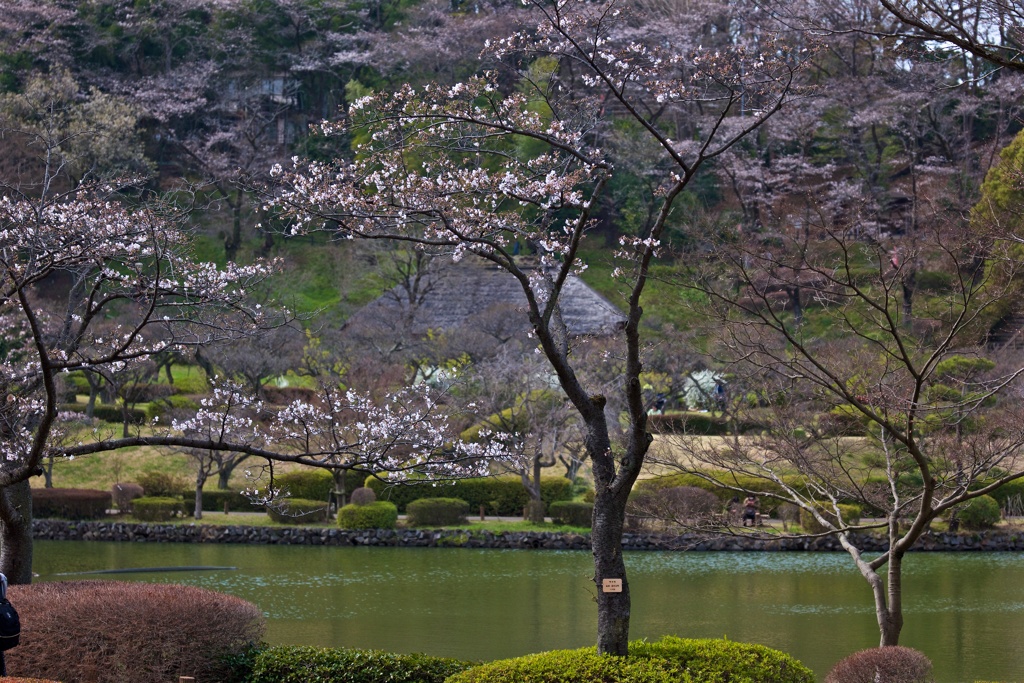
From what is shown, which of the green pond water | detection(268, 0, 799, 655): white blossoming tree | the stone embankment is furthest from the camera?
the stone embankment

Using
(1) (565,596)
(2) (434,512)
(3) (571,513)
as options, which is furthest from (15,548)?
(3) (571,513)

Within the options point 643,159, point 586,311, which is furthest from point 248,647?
point 643,159

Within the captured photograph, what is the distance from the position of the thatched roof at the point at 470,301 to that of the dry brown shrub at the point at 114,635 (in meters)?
19.9

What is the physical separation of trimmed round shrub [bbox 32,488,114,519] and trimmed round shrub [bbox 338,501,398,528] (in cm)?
586

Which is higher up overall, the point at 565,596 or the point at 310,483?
the point at 310,483

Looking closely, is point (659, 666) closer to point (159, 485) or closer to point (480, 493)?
point (480, 493)

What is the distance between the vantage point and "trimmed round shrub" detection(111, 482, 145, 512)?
22766mm

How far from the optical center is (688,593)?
15805mm

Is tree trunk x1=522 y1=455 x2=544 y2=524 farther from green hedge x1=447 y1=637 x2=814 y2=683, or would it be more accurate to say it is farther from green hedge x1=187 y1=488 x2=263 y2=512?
green hedge x1=447 y1=637 x2=814 y2=683

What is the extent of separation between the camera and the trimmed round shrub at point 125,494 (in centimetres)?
2277

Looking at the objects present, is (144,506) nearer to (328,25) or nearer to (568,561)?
(568,561)

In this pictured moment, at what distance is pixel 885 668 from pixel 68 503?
65.5 feet

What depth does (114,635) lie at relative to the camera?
7.43 meters

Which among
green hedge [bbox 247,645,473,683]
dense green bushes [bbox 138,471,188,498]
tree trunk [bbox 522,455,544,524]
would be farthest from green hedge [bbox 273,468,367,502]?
green hedge [bbox 247,645,473,683]
